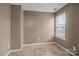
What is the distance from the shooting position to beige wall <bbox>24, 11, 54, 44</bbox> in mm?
2734

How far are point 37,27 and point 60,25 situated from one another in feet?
2.01

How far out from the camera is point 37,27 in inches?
113

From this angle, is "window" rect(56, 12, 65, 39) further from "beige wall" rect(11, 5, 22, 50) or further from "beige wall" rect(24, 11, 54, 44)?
"beige wall" rect(11, 5, 22, 50)

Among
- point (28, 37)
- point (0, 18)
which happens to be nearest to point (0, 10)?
point (0, 18)

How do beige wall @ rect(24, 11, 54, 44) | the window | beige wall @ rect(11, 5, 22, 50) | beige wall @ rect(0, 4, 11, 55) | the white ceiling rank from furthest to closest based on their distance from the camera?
beige wall @ rect(24, 11, 54, 44), the window, beige wall @ rect(11, 5, 22, 50), beige wall @ rect(0, 4, 11, 55), the white ceiling

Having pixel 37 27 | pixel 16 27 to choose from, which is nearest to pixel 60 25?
pixel 37 27

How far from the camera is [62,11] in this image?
265 centimetres

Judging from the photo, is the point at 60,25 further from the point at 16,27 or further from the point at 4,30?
the point at 4,30

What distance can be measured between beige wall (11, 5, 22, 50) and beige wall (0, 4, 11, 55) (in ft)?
0.40

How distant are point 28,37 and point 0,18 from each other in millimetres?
931

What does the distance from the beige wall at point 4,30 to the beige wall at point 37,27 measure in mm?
558

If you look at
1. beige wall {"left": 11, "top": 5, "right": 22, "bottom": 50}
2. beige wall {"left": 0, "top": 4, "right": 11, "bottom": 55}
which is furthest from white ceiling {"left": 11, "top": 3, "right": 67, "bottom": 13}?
beige wall {"left": 0, "top": 4, "right": 11, "bottom": 55}

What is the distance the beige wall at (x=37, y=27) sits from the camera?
2.73 metres

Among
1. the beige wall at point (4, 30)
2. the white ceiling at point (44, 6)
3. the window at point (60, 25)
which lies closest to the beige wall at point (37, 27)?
the window at point (60, 25)
